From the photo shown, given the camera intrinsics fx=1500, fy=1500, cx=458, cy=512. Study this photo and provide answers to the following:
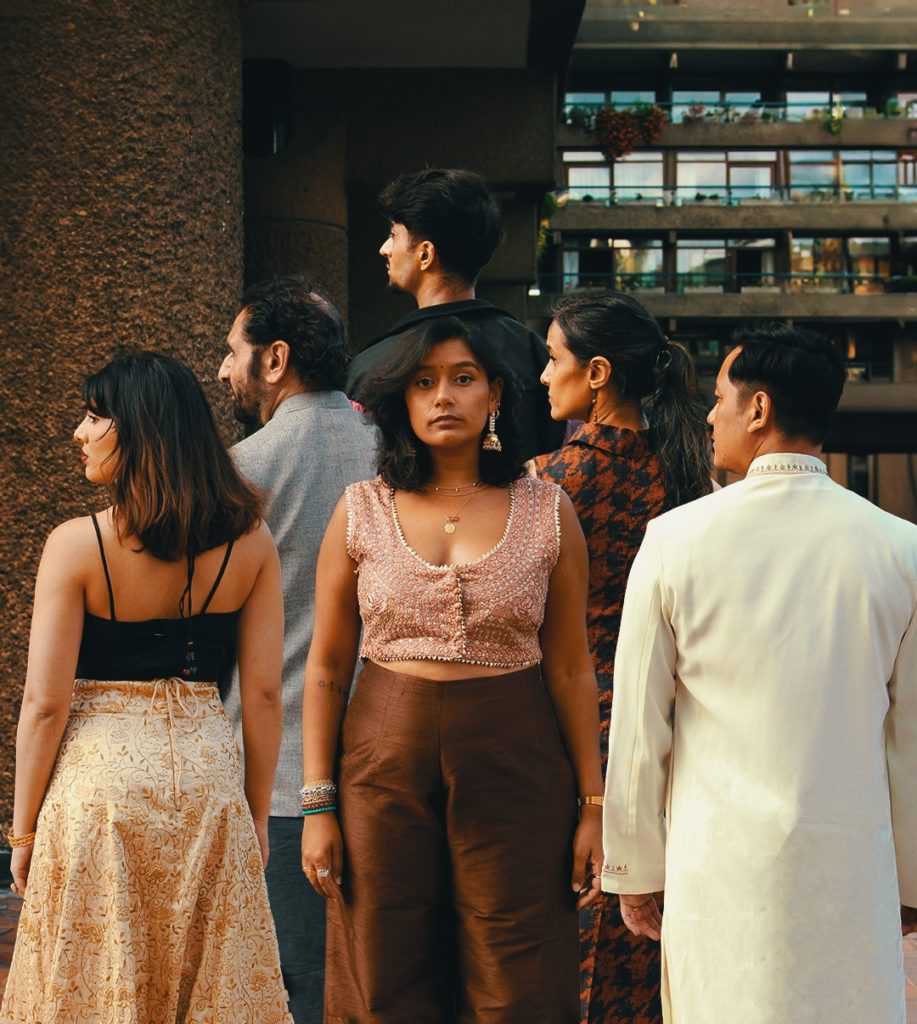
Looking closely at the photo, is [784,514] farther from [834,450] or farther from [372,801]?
[834,450]

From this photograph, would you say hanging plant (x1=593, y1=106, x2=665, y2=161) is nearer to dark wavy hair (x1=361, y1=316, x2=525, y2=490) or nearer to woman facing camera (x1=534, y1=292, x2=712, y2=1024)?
woman facing camera (x1=534, y1=292, x2=712, y2=1024)

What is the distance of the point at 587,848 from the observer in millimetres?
3031

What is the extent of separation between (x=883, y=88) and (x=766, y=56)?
499 cm

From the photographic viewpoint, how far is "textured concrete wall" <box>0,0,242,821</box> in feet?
19.3

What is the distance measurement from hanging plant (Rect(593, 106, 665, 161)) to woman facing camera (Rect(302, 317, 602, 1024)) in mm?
36607

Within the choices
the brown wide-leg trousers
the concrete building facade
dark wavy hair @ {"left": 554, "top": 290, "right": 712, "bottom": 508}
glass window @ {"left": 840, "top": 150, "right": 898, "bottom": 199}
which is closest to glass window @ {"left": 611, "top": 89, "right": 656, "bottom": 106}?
glass window @ {"left": 840, "top": 150, "right": 898, "bottom": 199}

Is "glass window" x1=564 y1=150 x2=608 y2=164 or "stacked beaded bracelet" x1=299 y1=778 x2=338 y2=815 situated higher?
"glass window" x1=564 y1=150 x2=608 y2=164

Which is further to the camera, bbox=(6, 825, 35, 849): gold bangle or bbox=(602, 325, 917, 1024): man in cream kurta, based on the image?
bbox=(6, 825, 35, 849): gold bangle

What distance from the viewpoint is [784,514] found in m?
2.72

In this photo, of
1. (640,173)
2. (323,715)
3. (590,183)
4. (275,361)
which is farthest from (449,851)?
(640,173)

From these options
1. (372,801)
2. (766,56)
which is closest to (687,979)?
(372,801)

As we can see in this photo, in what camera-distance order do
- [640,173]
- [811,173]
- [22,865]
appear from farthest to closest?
[640,173] → [811,173] → [22,865]

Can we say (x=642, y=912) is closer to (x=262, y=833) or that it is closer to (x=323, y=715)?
(x=323, y=715)

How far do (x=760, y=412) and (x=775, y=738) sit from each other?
0.62 meters
